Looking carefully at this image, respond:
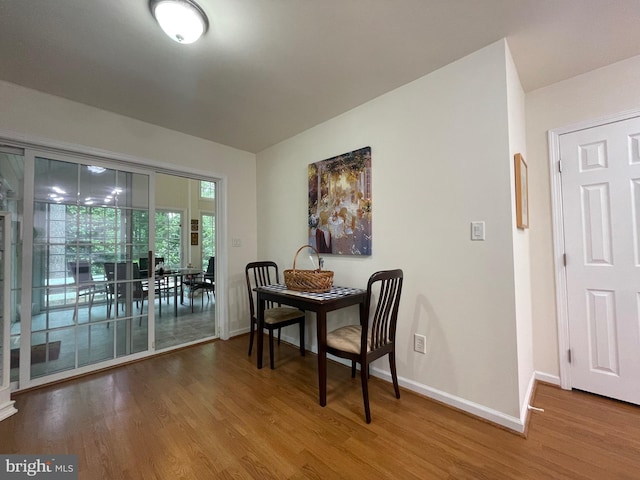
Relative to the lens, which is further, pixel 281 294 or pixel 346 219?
pixel 346 219

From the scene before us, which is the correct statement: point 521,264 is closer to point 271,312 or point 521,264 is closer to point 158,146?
point 271,312

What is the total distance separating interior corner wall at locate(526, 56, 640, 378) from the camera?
2016 millimetres

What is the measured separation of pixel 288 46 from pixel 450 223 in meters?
1.62

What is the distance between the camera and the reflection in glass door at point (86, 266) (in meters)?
2.27

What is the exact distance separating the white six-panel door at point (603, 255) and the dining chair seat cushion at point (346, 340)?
171cm

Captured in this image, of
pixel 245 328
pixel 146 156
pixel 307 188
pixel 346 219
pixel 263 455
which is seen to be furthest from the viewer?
pixel 245 328

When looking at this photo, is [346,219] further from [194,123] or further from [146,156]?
[146,156]

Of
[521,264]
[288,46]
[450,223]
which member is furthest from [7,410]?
[521,264]

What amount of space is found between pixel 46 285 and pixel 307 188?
2.50 meters

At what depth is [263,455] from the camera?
1445 mm

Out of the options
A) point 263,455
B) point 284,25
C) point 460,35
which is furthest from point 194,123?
point 263,455


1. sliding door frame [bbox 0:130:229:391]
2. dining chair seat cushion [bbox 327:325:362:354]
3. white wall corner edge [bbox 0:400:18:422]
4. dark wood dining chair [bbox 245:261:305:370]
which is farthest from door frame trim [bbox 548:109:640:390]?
white wall corner edge [bbox 0:400:18:422]

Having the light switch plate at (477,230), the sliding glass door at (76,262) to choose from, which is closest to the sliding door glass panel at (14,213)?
the sliding glass door at (76,262)

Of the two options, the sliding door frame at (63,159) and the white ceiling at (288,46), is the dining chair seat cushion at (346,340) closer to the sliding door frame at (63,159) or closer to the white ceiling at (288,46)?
the sliding door frame at (63,159)
